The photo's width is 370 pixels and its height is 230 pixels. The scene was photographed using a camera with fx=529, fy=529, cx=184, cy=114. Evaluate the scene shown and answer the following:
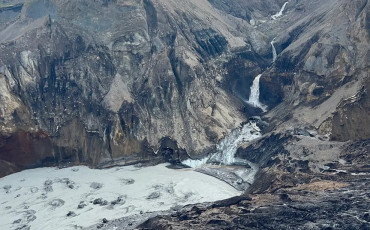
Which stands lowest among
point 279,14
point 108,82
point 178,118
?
point 178,118

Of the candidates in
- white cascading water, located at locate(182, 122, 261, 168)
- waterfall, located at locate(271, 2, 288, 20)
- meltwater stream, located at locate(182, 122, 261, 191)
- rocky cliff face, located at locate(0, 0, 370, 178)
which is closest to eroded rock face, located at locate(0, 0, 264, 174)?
rocky cliff face, located at locate(0, 0, 370, 178)

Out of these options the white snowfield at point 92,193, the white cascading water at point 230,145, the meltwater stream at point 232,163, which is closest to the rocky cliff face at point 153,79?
the white cascading water at point 230,145

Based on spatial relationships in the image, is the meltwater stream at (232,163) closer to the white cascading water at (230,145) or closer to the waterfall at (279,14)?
the white cascading water at (230,145)

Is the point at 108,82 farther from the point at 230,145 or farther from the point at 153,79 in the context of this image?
the point at 230,145

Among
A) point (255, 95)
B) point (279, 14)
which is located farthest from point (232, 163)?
point (279, 14)

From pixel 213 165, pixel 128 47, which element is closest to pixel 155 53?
pixel 128 47
